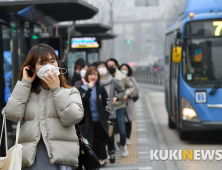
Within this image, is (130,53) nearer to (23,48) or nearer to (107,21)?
(107,21)

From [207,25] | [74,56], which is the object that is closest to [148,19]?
[74,56]

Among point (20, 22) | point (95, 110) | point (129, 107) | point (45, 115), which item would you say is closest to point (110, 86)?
point (95, 110)

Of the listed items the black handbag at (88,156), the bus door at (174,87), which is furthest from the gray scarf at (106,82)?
the black handbag at (88,156)

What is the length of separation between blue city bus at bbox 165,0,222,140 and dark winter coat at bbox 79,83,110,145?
114 inches

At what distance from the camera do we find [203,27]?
368 inches

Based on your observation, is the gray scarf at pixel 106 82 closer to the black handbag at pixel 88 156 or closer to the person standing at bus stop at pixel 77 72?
the person standing at bus stop at pixel 77 72

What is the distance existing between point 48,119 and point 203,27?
6.62 meters

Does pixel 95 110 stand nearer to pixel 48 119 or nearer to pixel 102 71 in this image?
pixel 102 71

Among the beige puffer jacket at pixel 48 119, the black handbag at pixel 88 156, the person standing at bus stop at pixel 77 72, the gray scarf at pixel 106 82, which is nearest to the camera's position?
the beige puffer jacket at pixel 48 119

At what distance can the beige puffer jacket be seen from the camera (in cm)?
327

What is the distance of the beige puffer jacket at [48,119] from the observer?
3.27m

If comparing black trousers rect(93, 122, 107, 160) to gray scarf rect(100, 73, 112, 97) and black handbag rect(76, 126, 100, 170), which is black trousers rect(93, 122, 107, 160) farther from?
black handbag rect(76, 126, 100, 170)

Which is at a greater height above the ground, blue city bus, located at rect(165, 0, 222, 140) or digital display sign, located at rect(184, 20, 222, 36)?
digital display sign, located at rect(184, 20, 222, 36)

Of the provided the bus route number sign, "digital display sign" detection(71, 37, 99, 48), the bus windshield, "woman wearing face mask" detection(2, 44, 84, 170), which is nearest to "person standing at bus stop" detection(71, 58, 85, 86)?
the bus windshield
